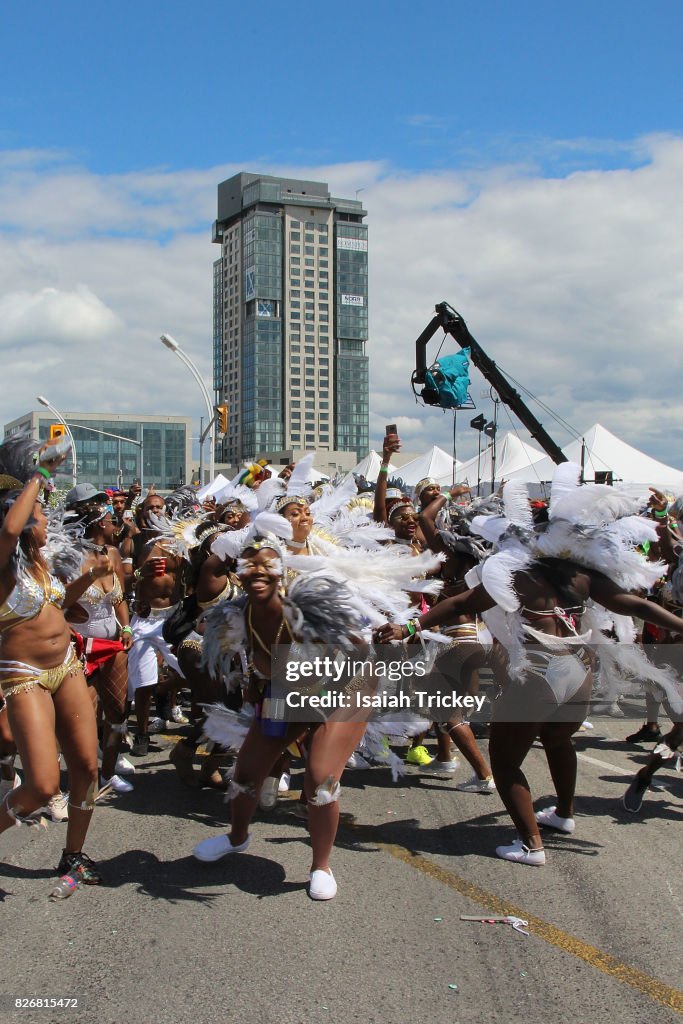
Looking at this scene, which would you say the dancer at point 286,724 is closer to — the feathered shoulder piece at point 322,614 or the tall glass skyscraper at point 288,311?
the feathered shoulder piece at point 322,614

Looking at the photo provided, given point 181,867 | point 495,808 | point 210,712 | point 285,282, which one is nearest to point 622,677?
point 495,808

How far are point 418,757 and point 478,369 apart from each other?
51.3 feet

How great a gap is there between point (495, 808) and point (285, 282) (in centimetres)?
15545

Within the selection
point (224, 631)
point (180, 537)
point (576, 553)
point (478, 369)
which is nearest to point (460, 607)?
point (576, 553)

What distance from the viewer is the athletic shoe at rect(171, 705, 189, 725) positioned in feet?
26.5

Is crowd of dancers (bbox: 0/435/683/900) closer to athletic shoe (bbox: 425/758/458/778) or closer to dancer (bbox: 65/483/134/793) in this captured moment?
dancer (bbox: 65/483/134/793)

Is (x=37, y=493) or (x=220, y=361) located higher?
(x=220, y=361)

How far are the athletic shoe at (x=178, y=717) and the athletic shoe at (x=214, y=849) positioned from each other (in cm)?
367

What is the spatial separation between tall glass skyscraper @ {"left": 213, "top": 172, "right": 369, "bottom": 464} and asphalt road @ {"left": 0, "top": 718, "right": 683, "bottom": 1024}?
5851 inches

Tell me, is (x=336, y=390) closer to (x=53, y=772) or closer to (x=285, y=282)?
(x=285, y=282)

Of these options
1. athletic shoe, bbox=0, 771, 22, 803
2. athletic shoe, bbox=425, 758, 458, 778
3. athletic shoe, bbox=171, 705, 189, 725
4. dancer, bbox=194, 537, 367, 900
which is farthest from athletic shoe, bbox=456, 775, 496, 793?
athletic shoe, bbox=171, 705, 189, 725

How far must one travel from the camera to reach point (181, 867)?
451cm

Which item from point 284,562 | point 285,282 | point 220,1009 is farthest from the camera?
point 285,282

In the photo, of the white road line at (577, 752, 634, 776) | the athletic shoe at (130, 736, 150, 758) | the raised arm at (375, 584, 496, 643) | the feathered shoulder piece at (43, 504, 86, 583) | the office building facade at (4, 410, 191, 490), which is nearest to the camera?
the raised arm at (375, 584, 496, 643)
